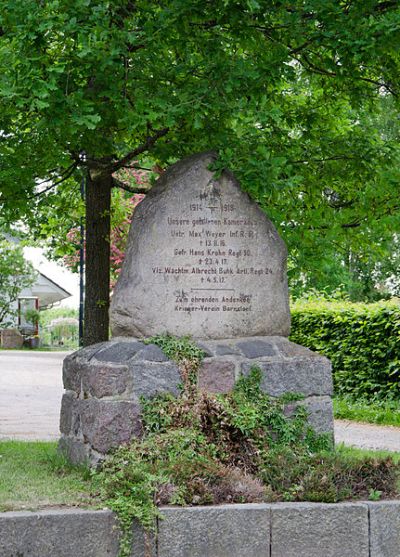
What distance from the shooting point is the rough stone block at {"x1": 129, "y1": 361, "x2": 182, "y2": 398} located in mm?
6590

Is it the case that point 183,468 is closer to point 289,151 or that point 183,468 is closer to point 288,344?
point 288,344

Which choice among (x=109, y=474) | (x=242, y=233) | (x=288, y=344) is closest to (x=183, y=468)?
(x=109, y=474)

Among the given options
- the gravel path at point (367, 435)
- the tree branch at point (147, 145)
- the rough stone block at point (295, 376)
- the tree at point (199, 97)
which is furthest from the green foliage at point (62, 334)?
the rough stone block at point (295, 376)

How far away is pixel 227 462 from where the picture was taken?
6496 mm

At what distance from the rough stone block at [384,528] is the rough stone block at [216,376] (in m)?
1.50

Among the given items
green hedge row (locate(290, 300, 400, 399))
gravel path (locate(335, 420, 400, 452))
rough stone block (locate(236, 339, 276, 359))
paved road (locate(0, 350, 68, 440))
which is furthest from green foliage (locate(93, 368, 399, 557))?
green hedge row (locate(290, 300, 400, 399))

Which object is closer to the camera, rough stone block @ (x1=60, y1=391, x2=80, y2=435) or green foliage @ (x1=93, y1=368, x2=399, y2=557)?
green foliage @ (x1=93, y1=368, x2=399, y2=557)

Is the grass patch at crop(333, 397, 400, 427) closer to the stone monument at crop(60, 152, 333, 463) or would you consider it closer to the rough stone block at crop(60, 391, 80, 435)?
the stone monument at crop(60, 152, 333, 463)

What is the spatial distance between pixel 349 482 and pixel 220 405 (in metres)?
1.08

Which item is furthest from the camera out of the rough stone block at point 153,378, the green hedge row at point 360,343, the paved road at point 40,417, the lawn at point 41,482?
the green hedge row at point 360,343

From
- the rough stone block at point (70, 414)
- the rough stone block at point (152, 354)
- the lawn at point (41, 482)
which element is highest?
the rough stone block at point (152, 354)

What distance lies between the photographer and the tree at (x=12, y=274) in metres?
39.1

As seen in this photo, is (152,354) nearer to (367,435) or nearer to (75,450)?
(75,450)

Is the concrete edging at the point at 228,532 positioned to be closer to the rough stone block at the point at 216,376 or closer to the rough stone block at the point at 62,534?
the rough stone block at the point at 62,534
